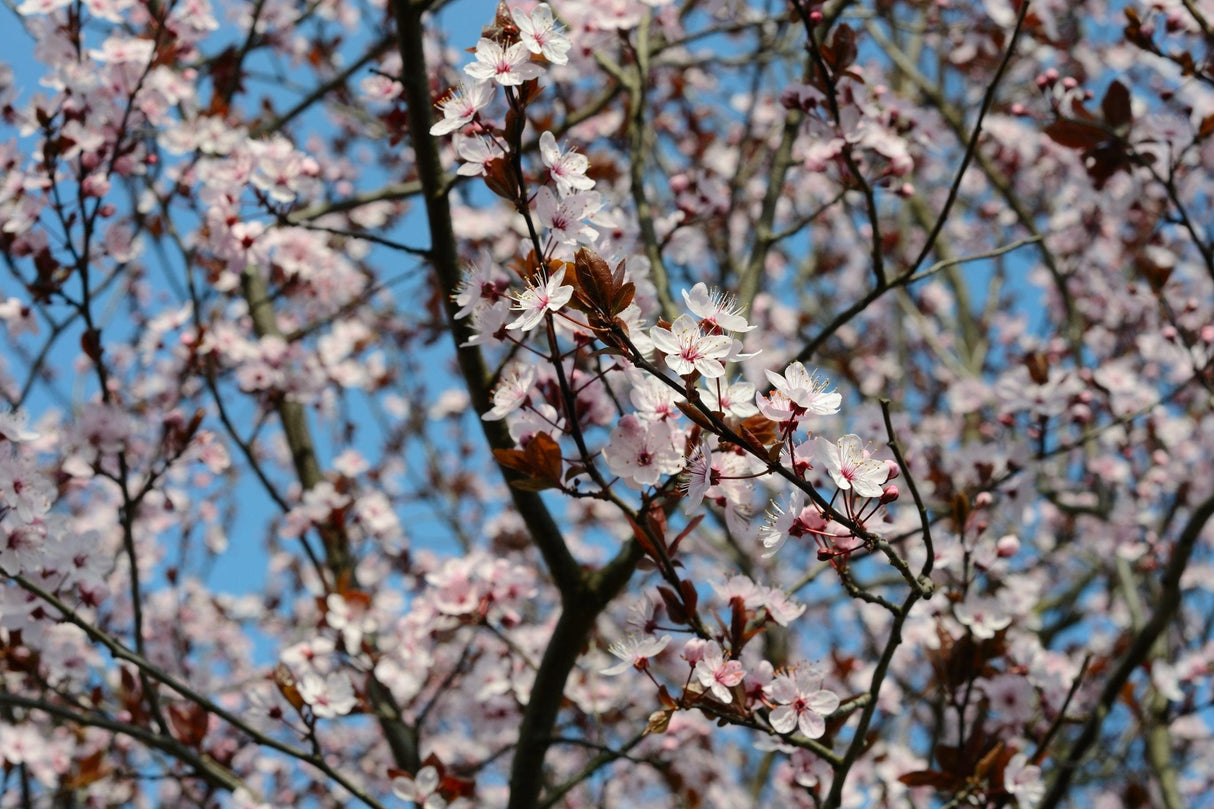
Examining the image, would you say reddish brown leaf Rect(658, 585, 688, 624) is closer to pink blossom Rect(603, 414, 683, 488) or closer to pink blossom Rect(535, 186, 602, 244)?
pink blossom Rect(603, 414, 683, 488)

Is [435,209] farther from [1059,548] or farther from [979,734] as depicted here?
[1059,548]

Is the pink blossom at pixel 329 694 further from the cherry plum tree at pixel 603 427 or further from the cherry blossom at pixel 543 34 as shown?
the cherry blossom at pixel 543 34

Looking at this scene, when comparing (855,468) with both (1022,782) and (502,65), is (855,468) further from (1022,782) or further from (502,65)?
(1022,782)

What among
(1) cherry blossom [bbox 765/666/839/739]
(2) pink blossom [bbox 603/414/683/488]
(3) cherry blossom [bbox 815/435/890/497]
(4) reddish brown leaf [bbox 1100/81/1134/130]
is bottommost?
(1) cherry blossom [bbox 765/666/839/739]

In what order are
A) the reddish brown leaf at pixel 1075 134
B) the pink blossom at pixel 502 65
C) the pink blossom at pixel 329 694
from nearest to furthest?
the pink blossom at pixel 502 65 < the pink blossom at pixel 329 694 < the reddish brown leaf at pixel 1075 134

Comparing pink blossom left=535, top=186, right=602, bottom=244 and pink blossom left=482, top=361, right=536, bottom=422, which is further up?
pink blossom left=535, top=186, right=602, bottom=244

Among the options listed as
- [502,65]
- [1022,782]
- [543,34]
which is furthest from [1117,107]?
[502,65]

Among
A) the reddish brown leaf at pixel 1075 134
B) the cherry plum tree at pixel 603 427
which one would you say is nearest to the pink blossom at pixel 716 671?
the cherry plum tree at pixel 603 427

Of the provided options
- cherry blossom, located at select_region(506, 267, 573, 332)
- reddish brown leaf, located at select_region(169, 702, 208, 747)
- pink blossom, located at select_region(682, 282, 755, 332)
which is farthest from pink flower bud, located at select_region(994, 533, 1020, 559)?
reddish brown leaf, located at select_region(169, 702, 208, 747)

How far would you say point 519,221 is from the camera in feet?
16.0

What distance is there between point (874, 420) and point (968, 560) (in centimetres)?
168

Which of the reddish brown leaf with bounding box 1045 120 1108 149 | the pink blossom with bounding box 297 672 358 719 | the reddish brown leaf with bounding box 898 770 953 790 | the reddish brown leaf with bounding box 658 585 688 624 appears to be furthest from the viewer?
the reddish brown leaf with bounding box 1045 120 1108 149

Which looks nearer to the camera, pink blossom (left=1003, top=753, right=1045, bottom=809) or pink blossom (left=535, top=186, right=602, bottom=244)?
pink blossom (left=535, top=186, right=602, bottom=244)

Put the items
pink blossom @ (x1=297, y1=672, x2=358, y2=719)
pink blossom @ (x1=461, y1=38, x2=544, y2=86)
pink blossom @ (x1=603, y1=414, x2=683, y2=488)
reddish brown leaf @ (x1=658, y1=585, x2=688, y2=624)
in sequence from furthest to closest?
pink blossom @ (x1=297, y1=672, x2=358, y2=719)
reddish brown leaf @ (x1=658, y1=585, x2=688, y2=624)
pink blossom @ (x1=603, y1=414, x2=683, y2=488)
pink blossom @ (x1=461, y1=38, x2=544, y2=86)
